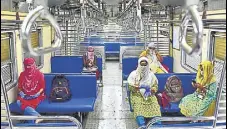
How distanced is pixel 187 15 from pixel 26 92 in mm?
3586

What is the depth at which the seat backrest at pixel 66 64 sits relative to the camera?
24.7 ft

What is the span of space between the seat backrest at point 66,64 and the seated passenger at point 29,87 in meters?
2.69

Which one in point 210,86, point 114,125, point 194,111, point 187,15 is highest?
point 187,15

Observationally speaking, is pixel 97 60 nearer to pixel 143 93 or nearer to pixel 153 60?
pixel 153 60

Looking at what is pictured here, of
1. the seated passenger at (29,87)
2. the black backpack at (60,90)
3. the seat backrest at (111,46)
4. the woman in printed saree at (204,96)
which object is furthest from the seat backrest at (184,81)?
the seat backrest at (111,46)

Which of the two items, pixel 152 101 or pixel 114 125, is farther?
pixel 114 125

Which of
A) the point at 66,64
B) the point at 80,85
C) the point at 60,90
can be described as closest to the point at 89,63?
the point at 66,64

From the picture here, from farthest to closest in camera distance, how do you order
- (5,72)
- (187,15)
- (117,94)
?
1. (117,94)
2. (5,72)
3. (187,15)

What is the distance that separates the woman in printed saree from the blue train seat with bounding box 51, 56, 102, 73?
3871mm

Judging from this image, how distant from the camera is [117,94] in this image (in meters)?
7.46

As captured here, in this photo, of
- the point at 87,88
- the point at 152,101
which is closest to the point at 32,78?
the point at 87,88

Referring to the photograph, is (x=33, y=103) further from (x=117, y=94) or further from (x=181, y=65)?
(x=181, y=65)

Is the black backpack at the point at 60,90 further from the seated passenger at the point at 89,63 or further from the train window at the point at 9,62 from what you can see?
the seated passenger at the point at 89,63

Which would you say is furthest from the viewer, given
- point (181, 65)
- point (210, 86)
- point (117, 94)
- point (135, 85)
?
point (117, 94)
